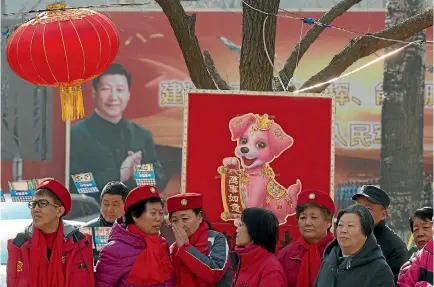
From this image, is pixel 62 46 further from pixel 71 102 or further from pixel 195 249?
pixel 195 249

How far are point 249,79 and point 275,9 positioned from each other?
63cm

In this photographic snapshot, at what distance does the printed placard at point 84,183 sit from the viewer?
51.1ft

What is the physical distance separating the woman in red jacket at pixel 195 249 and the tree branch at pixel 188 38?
7.50ft

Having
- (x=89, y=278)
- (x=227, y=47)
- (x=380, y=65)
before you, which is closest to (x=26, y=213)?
(x=227, y=47)

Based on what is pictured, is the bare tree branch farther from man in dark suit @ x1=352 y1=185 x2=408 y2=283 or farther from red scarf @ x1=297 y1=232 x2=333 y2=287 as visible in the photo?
red scarf @ x1=297 y1=232 x2=333 y2=287

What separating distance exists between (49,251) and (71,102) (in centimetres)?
241

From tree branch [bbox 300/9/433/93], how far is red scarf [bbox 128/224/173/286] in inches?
112

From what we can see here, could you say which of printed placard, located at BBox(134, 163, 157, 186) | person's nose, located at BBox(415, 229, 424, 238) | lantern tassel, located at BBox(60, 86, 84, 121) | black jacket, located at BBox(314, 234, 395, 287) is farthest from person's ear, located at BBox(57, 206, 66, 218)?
printed placard, located at BBox(134, 163, 157, 186)

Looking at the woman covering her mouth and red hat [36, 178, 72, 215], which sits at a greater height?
red hat [36, 178, 72, 215]

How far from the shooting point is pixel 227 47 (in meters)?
15.7

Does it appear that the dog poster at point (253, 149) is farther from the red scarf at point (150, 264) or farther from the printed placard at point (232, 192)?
the red scarf at point (150, 264)

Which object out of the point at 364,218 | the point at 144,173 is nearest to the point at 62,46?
the point at 364,218

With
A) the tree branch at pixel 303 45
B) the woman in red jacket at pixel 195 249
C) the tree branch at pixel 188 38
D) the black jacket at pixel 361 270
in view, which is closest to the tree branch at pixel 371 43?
the tree branch at pixel 303 45

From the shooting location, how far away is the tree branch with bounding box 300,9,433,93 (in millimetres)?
7793
